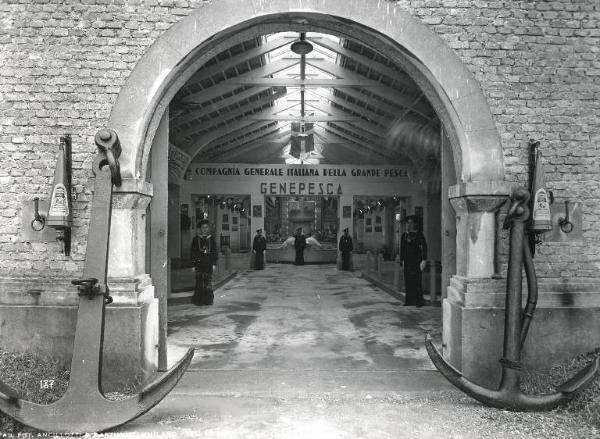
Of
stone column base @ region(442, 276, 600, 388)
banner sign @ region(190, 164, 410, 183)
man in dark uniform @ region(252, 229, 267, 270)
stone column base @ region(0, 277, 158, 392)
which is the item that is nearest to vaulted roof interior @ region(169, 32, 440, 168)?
banner sign @ region(190, 164, 410, 183)

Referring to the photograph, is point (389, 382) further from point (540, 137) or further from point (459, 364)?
point (540, 137)

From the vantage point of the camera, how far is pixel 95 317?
3.49 metres

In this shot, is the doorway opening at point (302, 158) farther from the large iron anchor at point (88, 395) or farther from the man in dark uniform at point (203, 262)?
the large iron anchor at point (88, 395)

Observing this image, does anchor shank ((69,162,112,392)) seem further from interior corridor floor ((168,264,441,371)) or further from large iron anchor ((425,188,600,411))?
large iron anchor ((425,188,600,411))

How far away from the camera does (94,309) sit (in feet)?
11.5

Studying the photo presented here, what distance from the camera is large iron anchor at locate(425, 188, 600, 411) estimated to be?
3703 mm

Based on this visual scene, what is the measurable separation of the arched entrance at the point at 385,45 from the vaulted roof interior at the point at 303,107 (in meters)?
4.59

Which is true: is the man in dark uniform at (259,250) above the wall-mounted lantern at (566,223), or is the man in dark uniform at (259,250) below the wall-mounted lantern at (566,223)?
below

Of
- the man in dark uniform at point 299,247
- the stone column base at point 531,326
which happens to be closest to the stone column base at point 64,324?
the stone column base at point 531,326

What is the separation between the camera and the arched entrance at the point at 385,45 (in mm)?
4484

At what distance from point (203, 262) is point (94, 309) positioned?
221 inches

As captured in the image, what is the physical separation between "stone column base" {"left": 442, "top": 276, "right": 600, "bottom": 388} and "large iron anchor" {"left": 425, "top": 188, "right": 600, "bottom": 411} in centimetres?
47

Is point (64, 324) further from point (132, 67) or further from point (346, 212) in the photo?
point (346, 212)

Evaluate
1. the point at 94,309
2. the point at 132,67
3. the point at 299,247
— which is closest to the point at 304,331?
the point at 94,309
